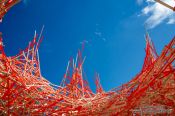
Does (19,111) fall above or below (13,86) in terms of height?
below

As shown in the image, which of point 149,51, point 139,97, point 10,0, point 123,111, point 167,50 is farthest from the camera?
point 149,51

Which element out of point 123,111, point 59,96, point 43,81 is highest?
point 43,81

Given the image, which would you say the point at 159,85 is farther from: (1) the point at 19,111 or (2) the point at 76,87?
(1) the point at 19,111

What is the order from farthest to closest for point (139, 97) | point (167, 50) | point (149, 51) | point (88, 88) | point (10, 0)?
point (88, 88) < point (149, 51) < point (139, 97) < point (167, 50) < point (10, 0)

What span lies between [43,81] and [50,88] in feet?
0.42

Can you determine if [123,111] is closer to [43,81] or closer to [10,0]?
[43,81]

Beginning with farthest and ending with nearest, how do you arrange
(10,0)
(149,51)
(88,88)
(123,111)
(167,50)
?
1. (88,88)
2. (149,51)
3. (123,111)
4. (167,50)
5. (10,0)

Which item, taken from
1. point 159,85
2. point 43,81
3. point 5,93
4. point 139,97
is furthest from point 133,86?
point 5,93

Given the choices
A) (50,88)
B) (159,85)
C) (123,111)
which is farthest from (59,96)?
(159,85)

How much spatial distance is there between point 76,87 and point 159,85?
3.11ft

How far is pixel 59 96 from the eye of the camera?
10.0 feet

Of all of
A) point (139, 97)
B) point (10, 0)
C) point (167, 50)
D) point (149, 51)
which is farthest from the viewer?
point (149, 51)

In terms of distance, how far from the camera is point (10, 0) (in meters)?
2.16

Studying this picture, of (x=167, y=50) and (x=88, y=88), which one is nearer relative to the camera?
(x=167, y=50)
